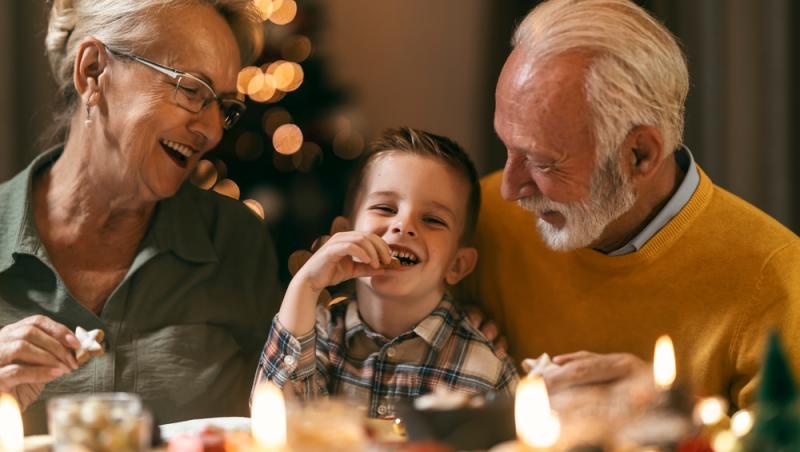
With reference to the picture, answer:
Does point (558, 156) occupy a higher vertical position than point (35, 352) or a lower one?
higher

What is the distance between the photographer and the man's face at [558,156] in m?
2.04

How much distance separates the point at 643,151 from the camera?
7.09ft

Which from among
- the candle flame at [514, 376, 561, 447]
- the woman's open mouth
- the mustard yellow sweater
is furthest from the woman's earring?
the candle flame at [514, 376, 561, 447]

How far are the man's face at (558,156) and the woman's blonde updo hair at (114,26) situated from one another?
Answer: 644 mm

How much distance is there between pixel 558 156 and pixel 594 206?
135mm

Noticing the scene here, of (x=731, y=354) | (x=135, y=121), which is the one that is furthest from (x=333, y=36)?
(x=731, y=354)

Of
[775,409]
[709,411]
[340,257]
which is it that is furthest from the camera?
[340,257]

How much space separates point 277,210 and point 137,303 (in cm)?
163

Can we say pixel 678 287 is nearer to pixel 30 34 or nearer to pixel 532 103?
pixel 532 103

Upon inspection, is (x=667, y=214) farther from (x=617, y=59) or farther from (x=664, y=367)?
(x=664, y=367)

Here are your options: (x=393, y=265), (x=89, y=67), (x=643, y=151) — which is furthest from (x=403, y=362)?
(x=89, y=67)

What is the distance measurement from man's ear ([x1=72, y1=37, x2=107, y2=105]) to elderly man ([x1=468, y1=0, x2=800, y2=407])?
2.85 feet

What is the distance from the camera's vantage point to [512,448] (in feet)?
4.02

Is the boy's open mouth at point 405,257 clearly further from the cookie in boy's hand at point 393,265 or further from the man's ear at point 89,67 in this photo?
the man's ear at point 89,67
